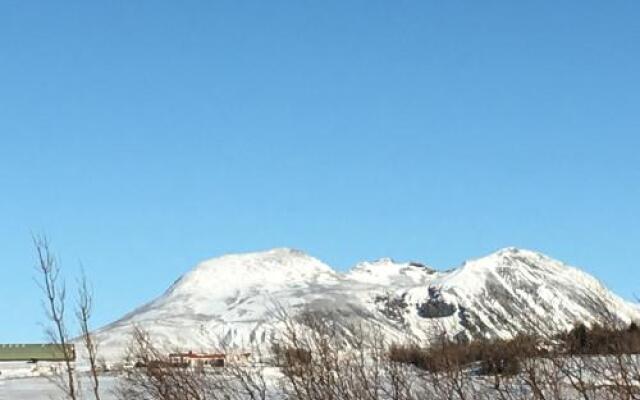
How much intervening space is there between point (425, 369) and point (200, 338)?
560 ft

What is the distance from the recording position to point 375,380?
15.4 m

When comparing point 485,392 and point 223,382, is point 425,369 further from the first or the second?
point 223,382

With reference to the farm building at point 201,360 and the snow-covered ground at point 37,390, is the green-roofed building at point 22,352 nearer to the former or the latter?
the snow-covered ground at point 37,390

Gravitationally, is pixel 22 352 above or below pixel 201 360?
above

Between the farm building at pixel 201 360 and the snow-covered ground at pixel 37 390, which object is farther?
the snow-covered ground at pixel 37 390

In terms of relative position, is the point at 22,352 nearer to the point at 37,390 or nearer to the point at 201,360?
the point at 37,390

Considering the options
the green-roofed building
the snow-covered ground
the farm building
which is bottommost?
the farm building

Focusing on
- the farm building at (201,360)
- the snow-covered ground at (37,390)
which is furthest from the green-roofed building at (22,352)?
the farm building at (201,360)

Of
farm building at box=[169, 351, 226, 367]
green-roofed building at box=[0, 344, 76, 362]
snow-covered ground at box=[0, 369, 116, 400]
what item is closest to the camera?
farm building at box=[169, 351, 226, 367]

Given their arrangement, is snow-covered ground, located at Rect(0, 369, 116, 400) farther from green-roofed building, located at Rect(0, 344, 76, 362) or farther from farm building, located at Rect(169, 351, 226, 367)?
green-roofed building, located at Rect(0, 344, 76, 362)

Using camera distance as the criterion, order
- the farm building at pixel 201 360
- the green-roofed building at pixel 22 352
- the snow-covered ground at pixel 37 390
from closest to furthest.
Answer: the farm building at pixel 201 360 < the snow-covered ground at pixel 37 390 < the green-roofed building at pixel 22 352

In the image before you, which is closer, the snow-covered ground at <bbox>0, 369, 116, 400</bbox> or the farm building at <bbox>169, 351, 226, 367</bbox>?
the farm building at <bbox>169, 351, 226, 367</bbox>

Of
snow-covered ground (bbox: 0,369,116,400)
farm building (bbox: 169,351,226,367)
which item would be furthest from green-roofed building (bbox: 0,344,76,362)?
farm building (bbox: 169,351,226,367)

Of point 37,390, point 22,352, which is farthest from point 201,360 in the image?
point 22,352
